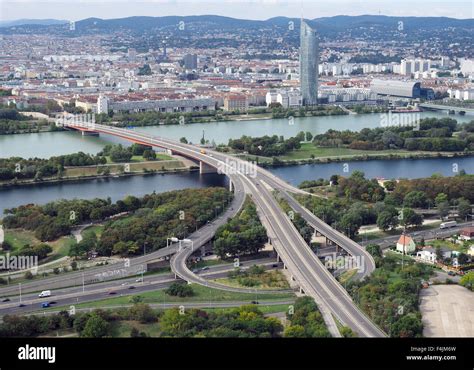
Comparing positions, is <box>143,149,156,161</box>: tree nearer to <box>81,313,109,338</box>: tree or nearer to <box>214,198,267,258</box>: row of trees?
<box>214,198,267,258</box>: row of trees

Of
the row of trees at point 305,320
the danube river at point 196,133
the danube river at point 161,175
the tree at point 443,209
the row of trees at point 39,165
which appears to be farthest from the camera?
the danube river at point 196,133

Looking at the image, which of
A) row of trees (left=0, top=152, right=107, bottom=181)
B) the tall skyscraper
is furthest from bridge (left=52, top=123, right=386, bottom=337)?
the tall skyscraper

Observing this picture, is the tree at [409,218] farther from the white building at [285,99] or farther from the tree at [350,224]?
the white building at [285,99]

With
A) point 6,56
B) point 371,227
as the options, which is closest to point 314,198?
point 371,227

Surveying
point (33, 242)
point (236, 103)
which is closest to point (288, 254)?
point (33, 242)

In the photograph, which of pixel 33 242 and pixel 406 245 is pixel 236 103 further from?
pixel 406 245

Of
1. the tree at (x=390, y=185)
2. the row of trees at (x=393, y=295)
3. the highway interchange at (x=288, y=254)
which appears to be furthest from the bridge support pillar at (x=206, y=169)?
the row of trees at (x=393, y=295)
